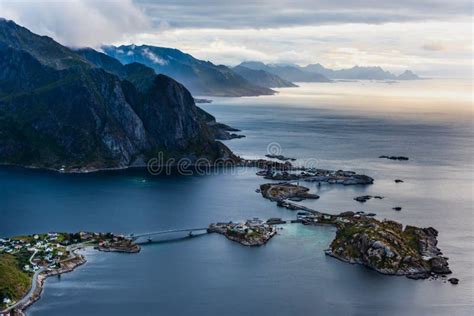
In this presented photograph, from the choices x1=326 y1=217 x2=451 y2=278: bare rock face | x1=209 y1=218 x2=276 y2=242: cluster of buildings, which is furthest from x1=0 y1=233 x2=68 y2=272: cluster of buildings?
x1=326 y1=217 x2=451 y2=278: bare rock face

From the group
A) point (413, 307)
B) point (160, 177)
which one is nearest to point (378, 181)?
point (160, 177)

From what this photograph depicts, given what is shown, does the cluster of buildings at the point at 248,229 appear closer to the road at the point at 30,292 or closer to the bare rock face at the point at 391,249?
the bare rock face at the point at 391,249

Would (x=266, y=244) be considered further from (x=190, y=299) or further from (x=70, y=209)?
(x=70, y=209)

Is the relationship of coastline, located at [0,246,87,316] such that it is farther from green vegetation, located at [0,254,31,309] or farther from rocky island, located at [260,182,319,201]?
rocky island, located at [260,182,319,201]

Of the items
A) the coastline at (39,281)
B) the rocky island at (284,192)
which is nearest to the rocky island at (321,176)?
the rocky island at (284,192)

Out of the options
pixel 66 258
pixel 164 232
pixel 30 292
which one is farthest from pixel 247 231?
pixel 30 292
